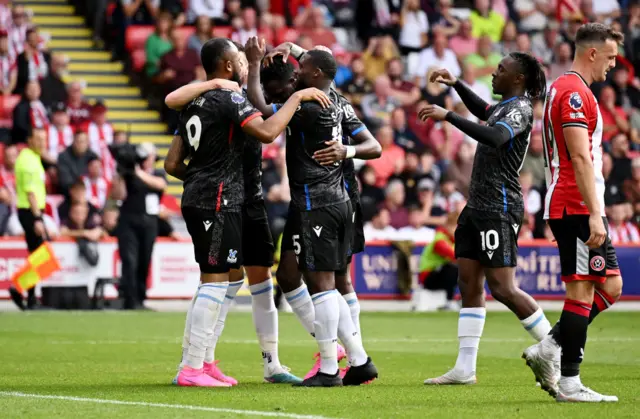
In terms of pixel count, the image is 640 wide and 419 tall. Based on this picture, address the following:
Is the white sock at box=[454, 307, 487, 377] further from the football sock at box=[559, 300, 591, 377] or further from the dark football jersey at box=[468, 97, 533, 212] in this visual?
the football sock at box=[559, 300, 591, 377]

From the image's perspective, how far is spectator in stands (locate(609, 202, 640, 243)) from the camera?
75.1 feet

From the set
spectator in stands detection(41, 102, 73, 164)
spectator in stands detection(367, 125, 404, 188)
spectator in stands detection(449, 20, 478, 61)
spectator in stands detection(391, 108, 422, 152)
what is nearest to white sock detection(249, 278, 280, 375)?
spectator in stands detection(41, 102, 73, 164)

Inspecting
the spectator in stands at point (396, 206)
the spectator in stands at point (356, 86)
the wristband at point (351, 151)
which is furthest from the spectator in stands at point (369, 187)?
the wristband at point (351, 151)

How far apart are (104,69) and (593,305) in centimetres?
1928

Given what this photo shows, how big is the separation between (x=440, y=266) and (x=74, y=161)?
6092 mm

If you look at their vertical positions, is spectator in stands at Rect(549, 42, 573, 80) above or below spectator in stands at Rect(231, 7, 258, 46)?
below

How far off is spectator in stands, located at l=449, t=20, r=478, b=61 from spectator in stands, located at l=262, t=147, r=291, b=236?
6584 mm

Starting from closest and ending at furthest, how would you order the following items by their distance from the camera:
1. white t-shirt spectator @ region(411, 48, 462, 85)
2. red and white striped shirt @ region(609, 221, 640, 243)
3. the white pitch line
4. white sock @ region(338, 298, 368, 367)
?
the white pitch line, white sock @ region(338, 298, 368, 367), red and white striped shirt @ region(609, 221, 640, 243), white t-shirt spectator @ region(411, 48, 462, 85)

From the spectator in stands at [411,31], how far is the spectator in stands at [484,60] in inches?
43.8

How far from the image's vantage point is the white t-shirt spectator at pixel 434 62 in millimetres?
27156

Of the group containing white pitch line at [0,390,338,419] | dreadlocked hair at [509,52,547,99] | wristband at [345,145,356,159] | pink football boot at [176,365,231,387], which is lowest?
pink football boot at [176,365,231,387]

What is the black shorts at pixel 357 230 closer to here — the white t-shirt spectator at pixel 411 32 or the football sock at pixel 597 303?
the football sock at pixel 597 303

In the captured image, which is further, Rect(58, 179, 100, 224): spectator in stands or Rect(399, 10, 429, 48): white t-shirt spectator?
Rect(399, 10, 429, 48): white t-shirt spectator

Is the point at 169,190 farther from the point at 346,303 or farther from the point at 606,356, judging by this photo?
the point at 346,303
